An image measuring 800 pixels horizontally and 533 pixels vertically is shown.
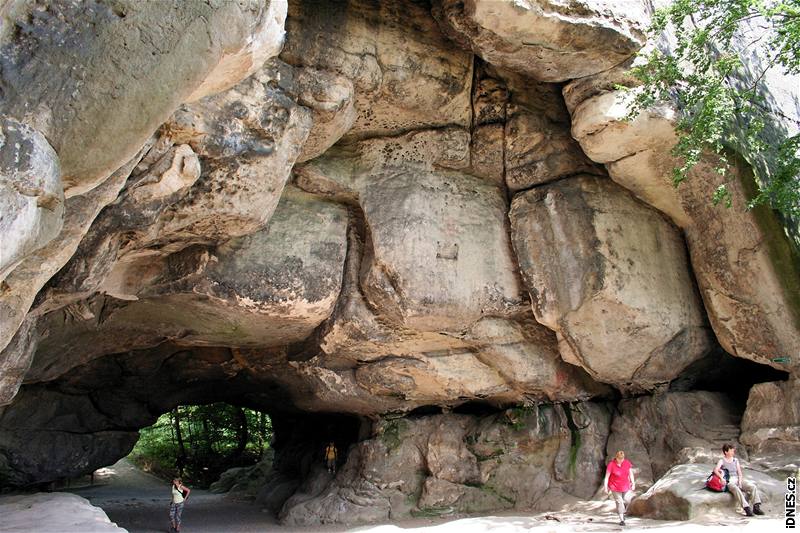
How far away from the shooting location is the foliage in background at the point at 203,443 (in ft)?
62.8

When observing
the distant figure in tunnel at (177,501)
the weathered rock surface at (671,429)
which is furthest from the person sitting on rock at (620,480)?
the distant figure in tunnel at (177,501)

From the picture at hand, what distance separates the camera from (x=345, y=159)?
353 inches

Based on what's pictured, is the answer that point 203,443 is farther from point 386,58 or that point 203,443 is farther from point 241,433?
point 386,58

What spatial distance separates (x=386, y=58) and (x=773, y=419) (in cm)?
602

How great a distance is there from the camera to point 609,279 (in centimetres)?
862

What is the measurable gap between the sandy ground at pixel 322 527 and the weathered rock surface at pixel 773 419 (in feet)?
5.23

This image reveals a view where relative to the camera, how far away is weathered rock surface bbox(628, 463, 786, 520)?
6.82m

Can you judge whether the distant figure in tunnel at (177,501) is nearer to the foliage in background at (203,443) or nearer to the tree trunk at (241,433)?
the foliage in background at (203,443)

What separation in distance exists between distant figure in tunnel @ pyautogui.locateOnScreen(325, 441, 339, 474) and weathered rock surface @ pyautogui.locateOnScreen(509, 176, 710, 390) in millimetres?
4598

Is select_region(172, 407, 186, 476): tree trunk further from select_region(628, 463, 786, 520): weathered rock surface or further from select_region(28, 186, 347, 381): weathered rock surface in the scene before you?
select_region(628, 463, 786, 520): weathered rock surface

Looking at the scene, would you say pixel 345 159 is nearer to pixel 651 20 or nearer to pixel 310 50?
pixel 310 50

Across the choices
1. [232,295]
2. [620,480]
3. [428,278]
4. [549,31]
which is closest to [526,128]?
[549,31]

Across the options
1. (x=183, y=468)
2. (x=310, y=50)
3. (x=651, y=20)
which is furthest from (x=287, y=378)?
(x=183, y=468)

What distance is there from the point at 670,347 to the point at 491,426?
279 centimetres
